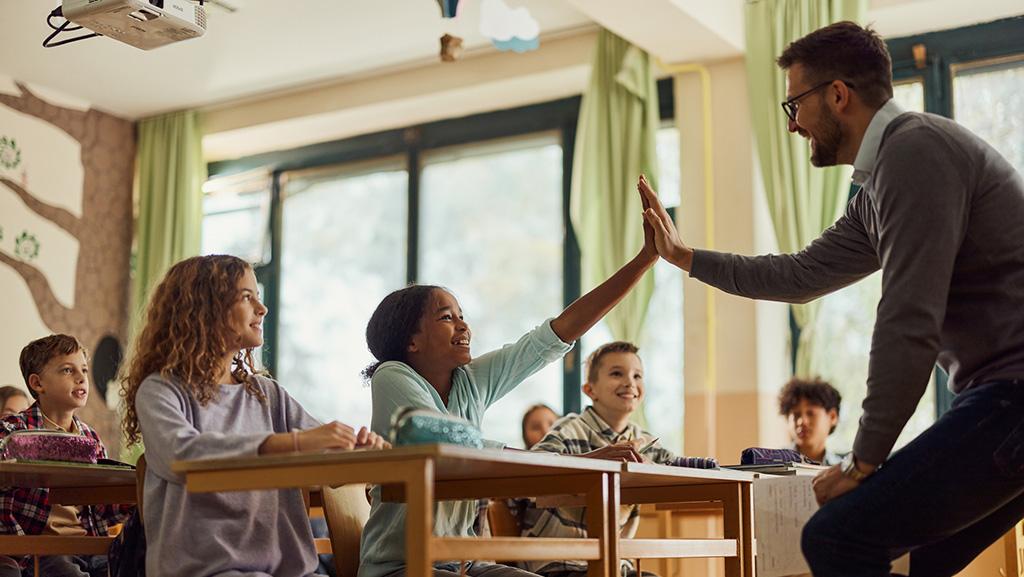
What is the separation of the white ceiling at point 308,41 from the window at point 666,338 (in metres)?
0.65

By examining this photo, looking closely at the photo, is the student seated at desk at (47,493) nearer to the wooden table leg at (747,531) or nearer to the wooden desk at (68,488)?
the wooden desk at (68,488)

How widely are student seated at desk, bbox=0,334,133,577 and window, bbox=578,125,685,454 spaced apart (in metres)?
2.89

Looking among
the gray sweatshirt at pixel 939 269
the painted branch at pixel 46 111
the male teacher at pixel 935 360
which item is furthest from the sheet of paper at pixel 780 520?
the painted branch at pixel 46 111

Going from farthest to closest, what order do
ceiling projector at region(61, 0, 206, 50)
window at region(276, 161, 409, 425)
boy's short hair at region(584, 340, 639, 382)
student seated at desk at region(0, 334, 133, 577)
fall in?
window at region(276, 161, 409, 425)
ceiling projector at region(61, 0, 206, 50)
boy's short hair at region(584, 340, 639, 382)
student seated at desk at region(0, 334, 133, 577)

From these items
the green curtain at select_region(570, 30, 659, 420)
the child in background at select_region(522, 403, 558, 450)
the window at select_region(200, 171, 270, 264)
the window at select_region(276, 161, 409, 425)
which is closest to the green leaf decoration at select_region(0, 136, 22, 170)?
the window at select_region(200, 171, 270, 264)

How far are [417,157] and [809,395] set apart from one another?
10.6ft

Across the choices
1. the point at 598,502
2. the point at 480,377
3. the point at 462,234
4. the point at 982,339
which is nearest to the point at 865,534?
the point at 982,339

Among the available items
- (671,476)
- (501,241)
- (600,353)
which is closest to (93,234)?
(501,241)

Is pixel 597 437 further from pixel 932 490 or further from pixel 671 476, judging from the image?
pixel 932 490

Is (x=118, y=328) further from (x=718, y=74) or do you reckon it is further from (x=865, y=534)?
(x=865, y=534)

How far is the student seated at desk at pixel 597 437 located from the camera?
11.6 feet

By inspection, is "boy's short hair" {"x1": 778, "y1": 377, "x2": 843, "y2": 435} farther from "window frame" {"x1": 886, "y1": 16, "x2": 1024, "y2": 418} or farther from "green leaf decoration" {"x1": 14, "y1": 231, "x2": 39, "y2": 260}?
"green leaf decoration" {"x1": 14, "y1": 231, "x2": 39, "y2": 260}

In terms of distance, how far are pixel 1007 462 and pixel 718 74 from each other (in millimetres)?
4388

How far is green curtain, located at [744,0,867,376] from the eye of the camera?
5.48 m
